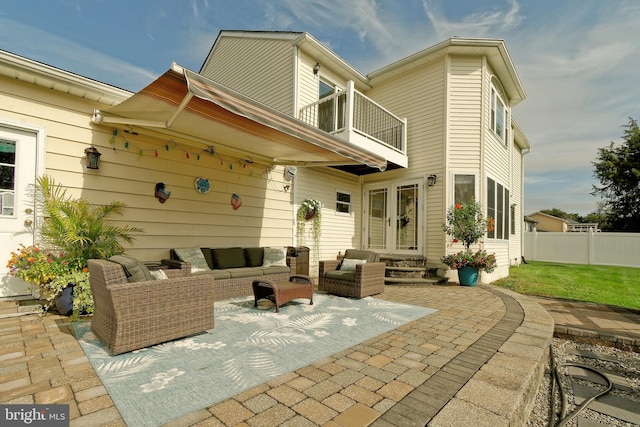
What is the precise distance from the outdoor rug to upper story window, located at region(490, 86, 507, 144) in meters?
7.27

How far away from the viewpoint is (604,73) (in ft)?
29.8

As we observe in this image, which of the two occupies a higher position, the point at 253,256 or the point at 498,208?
the point at 498,208

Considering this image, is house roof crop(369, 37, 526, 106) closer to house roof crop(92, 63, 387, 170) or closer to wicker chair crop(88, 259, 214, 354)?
house roof crop(92, 63, 387, 170)

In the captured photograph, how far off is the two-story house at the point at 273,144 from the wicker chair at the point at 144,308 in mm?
1940

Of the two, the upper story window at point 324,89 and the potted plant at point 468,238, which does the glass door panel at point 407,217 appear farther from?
the upper story window at point 324,89

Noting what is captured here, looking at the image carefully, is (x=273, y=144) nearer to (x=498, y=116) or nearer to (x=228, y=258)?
(x=228, y=258)

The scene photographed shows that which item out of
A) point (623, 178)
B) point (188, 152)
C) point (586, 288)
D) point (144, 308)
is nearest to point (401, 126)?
point (188, 152)

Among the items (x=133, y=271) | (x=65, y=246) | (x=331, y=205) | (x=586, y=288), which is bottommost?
(x=586, y=288)

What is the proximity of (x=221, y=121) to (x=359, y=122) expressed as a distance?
209 inches

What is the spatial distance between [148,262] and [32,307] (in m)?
1.47

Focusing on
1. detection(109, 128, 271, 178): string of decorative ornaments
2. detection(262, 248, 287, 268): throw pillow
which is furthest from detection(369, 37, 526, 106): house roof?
detection(262, 248, 287, 268): throw pillow

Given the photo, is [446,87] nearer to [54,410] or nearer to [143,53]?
[54,410]

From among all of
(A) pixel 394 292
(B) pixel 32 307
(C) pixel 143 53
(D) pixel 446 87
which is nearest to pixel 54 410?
(B) pixel 32 307

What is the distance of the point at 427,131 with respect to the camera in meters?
8.56
